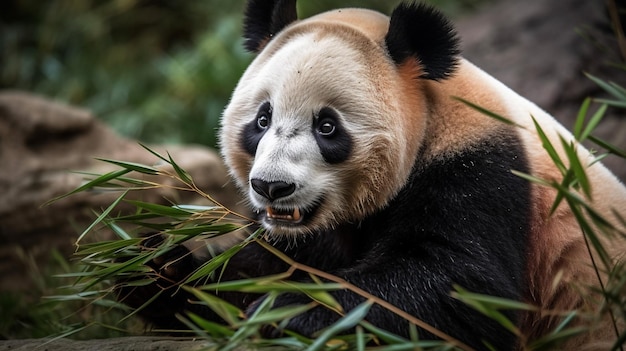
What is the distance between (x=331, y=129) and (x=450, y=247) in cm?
79

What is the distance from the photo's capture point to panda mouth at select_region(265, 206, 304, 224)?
11.5 ft

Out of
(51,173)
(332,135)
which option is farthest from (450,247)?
(51,173)

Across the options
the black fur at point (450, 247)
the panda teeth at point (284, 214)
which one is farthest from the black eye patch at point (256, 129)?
the black fur at point (450, 247)

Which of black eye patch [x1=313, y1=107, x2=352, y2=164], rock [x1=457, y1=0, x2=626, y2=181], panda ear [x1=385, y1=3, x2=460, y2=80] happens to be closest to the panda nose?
black eye patch [x1=313, y1=107, x2=352, y2=164]

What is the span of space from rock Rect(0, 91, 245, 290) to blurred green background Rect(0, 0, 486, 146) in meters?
2.35

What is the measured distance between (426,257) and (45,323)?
260cm

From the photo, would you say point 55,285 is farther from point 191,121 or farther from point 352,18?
point 191,121

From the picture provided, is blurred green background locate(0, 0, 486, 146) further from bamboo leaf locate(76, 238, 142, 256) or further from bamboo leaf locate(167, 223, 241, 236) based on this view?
bamboo leaf locate(167, 223, 241, 236)

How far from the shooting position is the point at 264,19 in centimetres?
421

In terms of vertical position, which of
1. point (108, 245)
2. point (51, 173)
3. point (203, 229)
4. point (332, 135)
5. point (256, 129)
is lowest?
point (51, 173)

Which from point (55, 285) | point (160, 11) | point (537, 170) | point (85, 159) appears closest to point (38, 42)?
point (160, 11)

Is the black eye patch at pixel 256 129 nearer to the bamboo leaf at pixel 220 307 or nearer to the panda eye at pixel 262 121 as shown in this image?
the panda eye at pixel 262 121

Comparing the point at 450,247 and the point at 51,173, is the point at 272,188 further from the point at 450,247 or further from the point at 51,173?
the point at 51,173

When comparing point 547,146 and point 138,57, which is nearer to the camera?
point 547,146
